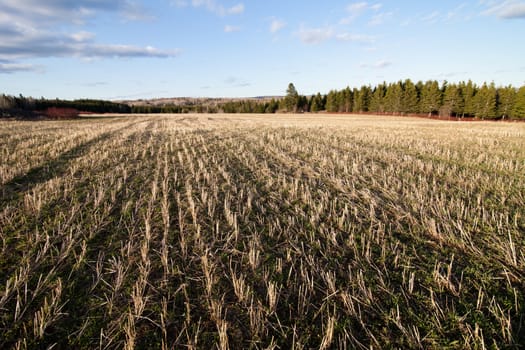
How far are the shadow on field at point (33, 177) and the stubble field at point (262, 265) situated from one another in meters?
0.09

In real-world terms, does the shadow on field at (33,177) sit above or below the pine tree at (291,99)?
below

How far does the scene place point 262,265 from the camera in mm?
3516

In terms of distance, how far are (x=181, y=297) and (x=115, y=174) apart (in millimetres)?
6561

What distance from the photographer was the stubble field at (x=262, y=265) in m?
2.46

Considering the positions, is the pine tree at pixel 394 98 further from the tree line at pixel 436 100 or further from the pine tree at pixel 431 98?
the pine tree at pixel 431 98

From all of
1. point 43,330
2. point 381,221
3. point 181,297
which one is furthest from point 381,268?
point 43,330

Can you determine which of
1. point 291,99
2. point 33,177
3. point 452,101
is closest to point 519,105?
point 452,101

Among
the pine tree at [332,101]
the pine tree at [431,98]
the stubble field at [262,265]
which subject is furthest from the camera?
the pine tree at [332,101]

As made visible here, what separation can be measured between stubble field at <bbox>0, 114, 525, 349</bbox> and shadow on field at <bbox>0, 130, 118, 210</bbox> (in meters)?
0.09

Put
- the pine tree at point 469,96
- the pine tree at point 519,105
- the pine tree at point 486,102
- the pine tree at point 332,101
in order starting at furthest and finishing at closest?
the pine tree at point 332,101 < the pine tree at point 469,96 < the pine tree at point 486,102 < the pine tree at point 519,105

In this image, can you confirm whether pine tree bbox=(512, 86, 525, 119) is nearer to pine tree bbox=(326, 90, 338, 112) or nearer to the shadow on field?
pine tree bbox=(326, 90, 338, 112)

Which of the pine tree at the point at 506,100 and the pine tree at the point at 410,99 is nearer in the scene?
the pine tree at the point at 506,100

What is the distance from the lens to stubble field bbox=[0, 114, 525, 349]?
2457 mm

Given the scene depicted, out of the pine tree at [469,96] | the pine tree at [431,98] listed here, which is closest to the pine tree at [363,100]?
the pine tree at [431,98]
